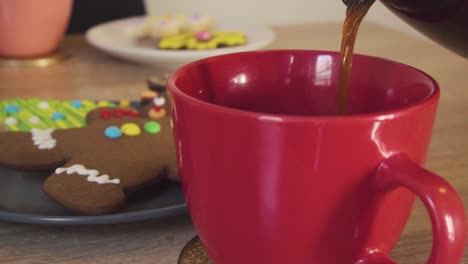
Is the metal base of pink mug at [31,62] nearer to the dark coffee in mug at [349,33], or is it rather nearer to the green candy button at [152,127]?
the green candy button at [152,127]

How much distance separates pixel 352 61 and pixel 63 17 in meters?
0.61

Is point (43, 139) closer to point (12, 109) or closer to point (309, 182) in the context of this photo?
point (12, 109)

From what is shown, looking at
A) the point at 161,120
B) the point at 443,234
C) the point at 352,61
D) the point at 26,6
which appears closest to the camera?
the point at 443,234

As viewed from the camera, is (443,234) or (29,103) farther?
(29,103)

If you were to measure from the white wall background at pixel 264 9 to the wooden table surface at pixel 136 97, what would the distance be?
258 millimetres

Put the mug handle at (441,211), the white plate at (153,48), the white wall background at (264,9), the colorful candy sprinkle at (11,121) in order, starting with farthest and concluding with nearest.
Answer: the white wall background at (264,9)
the white plate at (153,48)
the colorful candy sprinkle at (11,121)
the mug handle at (441,211)

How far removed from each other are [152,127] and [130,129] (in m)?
0.02

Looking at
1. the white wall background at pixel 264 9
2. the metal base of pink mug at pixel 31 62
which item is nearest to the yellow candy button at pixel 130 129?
the metal base of pink mug at pixel 31 62

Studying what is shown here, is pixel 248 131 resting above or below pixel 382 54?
above

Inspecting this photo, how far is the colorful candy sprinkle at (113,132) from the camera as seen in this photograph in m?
0.50

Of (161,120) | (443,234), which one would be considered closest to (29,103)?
(161,120)

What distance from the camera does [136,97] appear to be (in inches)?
28.4

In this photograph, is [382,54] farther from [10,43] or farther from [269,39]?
[10,43]

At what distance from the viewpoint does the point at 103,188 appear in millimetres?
410
